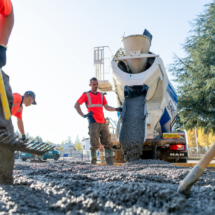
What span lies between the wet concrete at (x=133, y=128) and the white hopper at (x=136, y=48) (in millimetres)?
768

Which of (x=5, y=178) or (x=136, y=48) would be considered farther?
(x=136, y=48)

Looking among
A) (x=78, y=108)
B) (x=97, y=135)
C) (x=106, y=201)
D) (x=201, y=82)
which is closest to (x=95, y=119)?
(x=97, y=135)

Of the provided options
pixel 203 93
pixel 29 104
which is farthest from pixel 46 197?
pixel 203 93

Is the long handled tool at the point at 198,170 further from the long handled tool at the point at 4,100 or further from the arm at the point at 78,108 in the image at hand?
the arm at the point at 78,108

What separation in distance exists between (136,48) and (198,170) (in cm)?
446

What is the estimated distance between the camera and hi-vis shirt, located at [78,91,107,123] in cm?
473

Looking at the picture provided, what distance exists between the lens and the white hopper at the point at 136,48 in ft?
17.9

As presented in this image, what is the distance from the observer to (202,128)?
1376cm

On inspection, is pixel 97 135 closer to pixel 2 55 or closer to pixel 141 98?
pixel 141 98

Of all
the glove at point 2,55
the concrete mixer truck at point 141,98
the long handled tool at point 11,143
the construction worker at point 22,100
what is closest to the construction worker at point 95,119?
the concrete mixer truck at point 141,98

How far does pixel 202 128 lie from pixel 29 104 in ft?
41.4

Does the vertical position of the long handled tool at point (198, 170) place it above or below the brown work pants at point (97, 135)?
below

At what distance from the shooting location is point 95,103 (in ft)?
15.9

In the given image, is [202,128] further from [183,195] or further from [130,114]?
[183,195]
